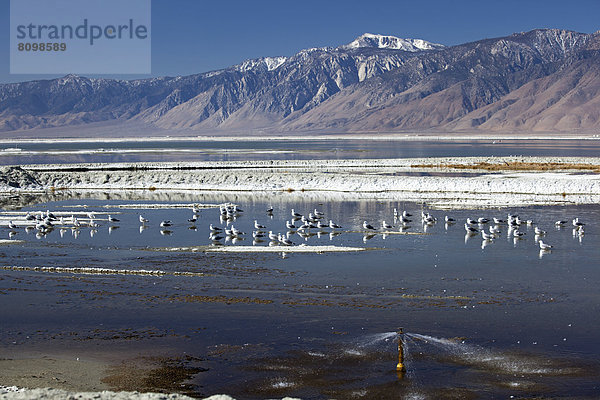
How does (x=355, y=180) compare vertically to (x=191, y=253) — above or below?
above

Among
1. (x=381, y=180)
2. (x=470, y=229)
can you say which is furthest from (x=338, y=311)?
(x=381, y=180)

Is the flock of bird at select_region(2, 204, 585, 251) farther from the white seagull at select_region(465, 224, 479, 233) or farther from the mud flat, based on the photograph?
the mud flat

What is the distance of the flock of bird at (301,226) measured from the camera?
31797 millimetres

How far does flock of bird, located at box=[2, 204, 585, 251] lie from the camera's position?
1252 inches

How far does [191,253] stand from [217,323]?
9689 mm

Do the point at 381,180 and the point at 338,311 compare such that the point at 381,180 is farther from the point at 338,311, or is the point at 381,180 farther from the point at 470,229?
the point at 338,311

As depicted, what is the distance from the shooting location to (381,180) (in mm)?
53781

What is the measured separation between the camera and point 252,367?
16.0 m

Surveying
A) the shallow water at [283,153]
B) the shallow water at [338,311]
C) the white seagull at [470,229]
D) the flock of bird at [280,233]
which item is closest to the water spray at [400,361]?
the shallow water at [338,311]

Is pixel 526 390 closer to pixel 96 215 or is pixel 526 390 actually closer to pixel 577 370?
pixel 577 370

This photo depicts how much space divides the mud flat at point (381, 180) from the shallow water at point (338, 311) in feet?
54.1

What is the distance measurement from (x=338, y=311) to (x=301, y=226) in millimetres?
14240

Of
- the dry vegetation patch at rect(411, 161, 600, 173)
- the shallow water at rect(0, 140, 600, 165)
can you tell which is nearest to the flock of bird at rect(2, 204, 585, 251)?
the dry vegetation patch at rect(411, 161, 600, 173)

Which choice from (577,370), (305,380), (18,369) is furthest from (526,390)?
(18,369)
